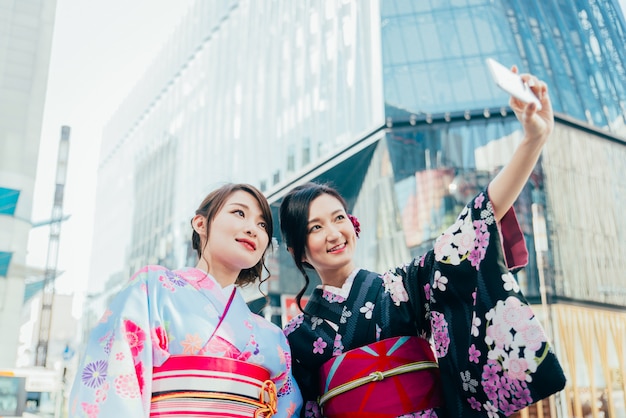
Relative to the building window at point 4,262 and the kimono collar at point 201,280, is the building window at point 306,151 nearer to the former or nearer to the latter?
the building window at point 4,262

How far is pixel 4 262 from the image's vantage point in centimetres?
882

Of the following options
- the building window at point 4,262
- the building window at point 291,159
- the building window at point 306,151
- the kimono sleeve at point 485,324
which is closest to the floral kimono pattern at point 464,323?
the kimono sleeve at point 485,324

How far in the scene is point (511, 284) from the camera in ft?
5.62

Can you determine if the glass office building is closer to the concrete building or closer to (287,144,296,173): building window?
(287,144,296,173): building window

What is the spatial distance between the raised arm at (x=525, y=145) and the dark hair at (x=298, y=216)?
0.69 m

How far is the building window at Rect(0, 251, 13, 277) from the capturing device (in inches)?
347

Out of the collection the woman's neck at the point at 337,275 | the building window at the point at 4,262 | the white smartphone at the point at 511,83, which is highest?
the building window at the point at 4,262

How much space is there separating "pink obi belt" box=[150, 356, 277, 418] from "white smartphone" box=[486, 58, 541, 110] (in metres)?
1.10

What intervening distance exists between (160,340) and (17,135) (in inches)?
354

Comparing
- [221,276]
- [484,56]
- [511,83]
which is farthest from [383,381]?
[484,56]

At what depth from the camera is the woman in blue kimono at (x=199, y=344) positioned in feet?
4.97

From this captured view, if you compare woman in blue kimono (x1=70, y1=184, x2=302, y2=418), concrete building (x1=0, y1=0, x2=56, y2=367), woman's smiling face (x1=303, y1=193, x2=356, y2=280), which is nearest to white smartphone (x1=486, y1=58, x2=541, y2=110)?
woman's smiling face (x1=303, y1=193, x2=356, y2=280)

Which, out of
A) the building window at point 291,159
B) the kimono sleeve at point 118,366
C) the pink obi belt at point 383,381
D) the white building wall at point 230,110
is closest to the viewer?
the kimono sleeve at point 118,366

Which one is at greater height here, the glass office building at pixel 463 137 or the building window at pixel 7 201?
the glass office building at pixel 463 137
